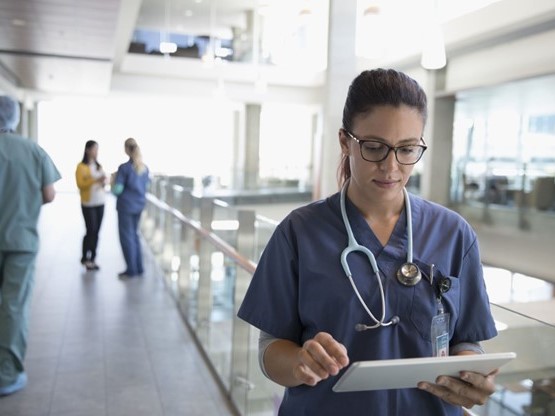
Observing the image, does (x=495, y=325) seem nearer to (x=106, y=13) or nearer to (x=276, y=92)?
(x=106, y=13)

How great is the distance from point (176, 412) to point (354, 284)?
7.72 feet

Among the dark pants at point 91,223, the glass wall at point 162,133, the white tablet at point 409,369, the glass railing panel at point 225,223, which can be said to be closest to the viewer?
the white tablet at point 409,369

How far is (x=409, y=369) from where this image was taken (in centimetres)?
97

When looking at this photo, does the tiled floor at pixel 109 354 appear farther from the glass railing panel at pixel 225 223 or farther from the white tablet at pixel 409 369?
the white tablet at pixel 409 369

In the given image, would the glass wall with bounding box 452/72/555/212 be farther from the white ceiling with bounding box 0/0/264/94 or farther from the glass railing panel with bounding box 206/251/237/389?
the glass railing panel with bounding box 206/251/237/389

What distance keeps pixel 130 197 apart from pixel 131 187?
14cm

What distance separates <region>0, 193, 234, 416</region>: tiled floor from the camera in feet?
10.5

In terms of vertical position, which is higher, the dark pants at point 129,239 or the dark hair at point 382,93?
the dark hair at point 382,93

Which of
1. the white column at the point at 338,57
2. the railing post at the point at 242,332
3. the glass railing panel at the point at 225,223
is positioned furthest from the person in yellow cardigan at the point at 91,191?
the railing post at the point at 242,332

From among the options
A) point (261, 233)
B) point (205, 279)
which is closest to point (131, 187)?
point (205, 279)

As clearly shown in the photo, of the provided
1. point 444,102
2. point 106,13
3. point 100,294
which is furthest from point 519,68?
point 100,294

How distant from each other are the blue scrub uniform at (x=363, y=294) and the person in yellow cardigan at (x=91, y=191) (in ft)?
18.6

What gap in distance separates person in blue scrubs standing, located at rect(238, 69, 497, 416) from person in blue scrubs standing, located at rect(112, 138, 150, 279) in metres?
5.16

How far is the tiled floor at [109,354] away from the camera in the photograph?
3.20m
